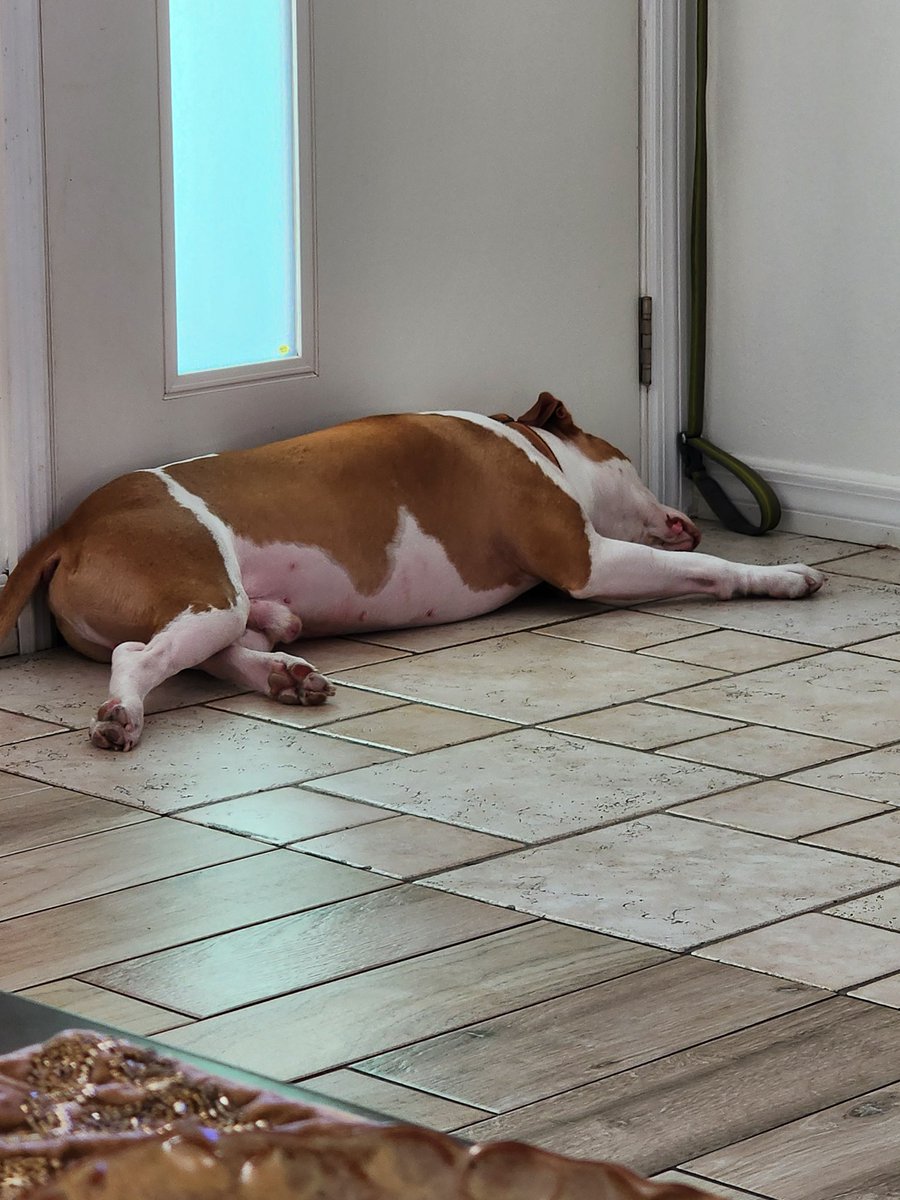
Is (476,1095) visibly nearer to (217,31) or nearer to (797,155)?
(217,31)

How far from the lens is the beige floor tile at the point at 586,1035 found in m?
1.59

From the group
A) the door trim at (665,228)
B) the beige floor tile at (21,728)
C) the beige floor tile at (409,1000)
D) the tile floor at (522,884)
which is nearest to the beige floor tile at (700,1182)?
the tile floor at (522,884)

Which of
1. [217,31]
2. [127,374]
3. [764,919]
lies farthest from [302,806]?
[217,31]

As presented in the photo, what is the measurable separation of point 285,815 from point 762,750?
27.8 inches

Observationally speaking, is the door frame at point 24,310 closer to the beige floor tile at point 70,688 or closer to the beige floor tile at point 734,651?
the beige floor tile at point 70,688

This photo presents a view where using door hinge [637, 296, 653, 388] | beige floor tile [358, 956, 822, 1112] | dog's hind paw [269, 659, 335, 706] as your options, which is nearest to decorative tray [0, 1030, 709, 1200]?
beige floor tile [358, 956, 822, 1112]

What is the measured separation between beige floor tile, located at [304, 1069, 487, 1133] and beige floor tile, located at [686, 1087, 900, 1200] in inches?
8.2

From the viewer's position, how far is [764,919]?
199cm

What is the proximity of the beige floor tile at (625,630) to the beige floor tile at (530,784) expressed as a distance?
61 centimetres

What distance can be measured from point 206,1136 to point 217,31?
3.16 meters

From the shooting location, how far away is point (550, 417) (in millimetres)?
3627

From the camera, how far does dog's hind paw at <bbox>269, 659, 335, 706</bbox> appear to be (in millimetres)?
2930

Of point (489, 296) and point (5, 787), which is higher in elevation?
point (489, 296)

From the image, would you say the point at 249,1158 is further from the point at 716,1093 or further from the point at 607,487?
the point at 607,487
